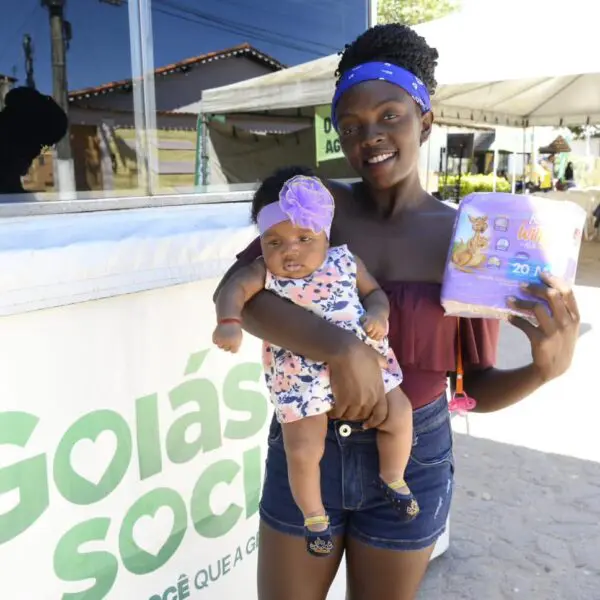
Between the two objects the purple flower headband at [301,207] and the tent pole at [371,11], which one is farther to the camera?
the tent pole at [371,11]

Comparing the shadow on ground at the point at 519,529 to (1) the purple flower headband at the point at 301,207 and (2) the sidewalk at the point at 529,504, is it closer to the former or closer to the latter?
(2) the sidewalk at the point at 529,504

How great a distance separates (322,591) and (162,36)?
1844 millimetres

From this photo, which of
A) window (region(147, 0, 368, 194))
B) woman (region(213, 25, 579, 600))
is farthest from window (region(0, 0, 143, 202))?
woman (region(213, 25, 579, 600))

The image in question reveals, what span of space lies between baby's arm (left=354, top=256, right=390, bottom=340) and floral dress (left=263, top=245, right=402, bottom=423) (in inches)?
0.6

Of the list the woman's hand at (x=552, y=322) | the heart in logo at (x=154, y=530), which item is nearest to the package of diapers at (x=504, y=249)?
the woman's hand at (x=552, y=322)

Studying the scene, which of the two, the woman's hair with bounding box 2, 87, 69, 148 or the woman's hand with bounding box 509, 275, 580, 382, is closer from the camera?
the woman's hand with bounding box 509, 275, 580, 382

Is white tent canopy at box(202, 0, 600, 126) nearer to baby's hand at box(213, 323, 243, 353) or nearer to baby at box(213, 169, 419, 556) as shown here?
baby at box(213, 169, 419, 556)

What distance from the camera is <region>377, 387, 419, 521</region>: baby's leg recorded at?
129 centimetres

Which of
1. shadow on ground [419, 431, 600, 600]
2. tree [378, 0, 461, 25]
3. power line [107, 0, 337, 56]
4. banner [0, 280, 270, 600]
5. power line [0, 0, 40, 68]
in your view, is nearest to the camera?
banner [0, 280, 270, 600]

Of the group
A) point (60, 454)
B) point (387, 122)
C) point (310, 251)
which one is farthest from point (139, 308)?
point (387, 122)

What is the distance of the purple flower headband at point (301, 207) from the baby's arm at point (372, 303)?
0.13 metres

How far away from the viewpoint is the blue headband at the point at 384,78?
4.39 feet

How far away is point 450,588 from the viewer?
2840 mm

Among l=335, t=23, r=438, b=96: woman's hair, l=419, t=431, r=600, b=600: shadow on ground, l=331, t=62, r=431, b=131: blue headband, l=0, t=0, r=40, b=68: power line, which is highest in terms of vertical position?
l=0, t=0, r=40, b=68: power line
